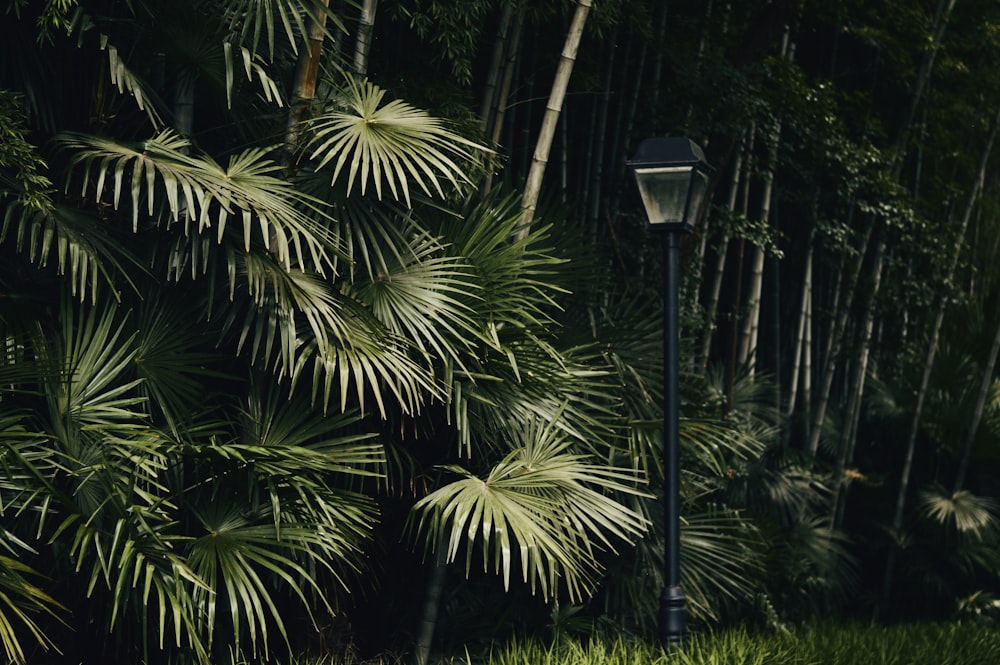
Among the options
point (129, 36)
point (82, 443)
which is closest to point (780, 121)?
point (129, 36)

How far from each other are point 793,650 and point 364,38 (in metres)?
3.04

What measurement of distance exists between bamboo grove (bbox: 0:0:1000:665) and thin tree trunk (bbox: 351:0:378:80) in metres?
0.02

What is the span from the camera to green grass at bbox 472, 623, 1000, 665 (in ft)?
13.1

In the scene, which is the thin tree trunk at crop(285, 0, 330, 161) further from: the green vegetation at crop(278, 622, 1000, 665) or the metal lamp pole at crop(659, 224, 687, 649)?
the green vegetation at crop(278, 622, 1000, 665)

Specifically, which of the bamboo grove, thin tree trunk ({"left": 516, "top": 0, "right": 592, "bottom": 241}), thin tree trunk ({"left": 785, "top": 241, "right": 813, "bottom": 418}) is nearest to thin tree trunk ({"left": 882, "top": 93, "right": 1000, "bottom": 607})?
thin tree trunk ({"left": 785, "top": 241, "right": 813, "bottom": 418})

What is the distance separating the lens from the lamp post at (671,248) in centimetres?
409

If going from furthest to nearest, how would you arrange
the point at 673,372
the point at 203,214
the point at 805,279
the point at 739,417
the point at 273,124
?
the point at 805,279
the point at 739,417
the point at 273,124
the point at 673,372
the point at 203,214

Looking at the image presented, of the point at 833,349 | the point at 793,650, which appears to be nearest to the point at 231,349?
the point at 793,650

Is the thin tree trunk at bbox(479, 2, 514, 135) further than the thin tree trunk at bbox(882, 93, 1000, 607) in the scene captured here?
No

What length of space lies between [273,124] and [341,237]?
65 centimetres

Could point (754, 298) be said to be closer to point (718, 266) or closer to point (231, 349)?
point (718, 266)

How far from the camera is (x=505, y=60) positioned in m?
5.33

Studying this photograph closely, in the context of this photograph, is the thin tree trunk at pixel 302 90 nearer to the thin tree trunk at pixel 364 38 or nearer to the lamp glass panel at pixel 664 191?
the thin tree trunk at pixel 364 38

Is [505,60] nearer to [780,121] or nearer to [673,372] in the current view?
[673,372]
